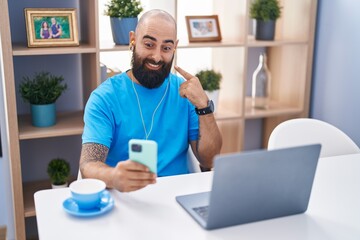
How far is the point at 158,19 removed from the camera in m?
1.93

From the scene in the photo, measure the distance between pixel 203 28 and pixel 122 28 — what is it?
53cm

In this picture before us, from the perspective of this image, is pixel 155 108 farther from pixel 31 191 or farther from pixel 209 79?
pixel 31 191

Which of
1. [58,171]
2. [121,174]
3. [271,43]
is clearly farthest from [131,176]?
[271,43]

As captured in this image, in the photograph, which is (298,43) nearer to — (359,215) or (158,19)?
(158,19)

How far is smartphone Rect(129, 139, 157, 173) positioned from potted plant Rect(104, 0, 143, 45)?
4.47 feet

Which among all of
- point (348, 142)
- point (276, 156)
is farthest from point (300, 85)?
point (276, 156)

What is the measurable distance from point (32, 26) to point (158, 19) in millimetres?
792

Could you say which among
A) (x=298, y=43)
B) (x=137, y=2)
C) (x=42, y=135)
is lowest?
(x=42, y=135)

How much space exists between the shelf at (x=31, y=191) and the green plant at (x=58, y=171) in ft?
0.44

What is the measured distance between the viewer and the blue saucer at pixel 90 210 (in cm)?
130

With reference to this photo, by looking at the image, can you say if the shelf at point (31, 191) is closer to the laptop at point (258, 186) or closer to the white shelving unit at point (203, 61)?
the white shelving unit at point (203, 61)

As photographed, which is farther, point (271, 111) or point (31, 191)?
point (271, 111)

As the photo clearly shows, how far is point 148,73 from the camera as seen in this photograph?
6.34 feet

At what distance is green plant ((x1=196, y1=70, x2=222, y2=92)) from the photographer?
2764 mm
